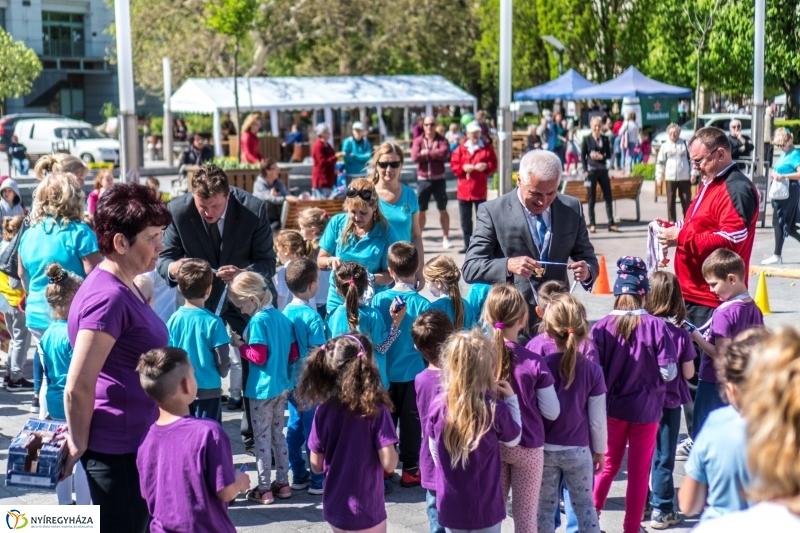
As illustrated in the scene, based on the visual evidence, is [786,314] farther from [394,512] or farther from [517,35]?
[517,35]

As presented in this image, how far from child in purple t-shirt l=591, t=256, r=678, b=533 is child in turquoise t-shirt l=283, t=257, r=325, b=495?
1.77 metres

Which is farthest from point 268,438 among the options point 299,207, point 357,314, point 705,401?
point 299,207

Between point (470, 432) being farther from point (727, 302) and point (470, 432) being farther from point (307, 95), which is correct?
point (307, 95)

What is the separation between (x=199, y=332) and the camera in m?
5.93

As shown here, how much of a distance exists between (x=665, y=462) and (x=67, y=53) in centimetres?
6290

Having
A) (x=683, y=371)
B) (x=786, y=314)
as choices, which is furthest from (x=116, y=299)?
→ (x=786, y=314)

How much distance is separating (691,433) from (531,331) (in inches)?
54.4

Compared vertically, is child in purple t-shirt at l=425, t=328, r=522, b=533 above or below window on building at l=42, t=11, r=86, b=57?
below

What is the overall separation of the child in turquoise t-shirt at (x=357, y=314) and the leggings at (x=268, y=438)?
588 mm

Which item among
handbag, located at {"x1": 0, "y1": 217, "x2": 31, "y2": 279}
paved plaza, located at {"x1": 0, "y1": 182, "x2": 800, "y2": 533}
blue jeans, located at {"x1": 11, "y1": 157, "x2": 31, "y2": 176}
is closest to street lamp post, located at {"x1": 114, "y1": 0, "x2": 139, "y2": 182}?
handbag, located at {"x1": 0, "y1": 217, "x2": 31, "y2": 279}

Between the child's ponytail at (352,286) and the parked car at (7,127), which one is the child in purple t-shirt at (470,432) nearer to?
the child's ponytail at (352,286)

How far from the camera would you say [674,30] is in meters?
36.2

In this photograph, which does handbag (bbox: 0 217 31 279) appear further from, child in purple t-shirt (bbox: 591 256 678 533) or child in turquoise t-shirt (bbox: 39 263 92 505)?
child in purple t-shirt (bbox: 591 256 678 533)

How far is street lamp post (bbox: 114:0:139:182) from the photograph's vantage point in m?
9.38
